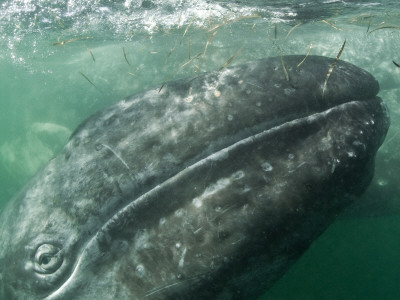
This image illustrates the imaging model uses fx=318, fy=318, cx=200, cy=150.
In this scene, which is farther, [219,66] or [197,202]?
[219,66]

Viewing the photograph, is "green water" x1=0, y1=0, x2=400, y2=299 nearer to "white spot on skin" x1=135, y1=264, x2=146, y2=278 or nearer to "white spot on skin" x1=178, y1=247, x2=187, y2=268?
"white spot on skin" x1=178, y1=247, x2=187, y2=268

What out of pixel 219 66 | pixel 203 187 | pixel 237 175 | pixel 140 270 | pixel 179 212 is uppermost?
pixel 237 175

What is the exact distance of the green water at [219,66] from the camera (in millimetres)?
7434

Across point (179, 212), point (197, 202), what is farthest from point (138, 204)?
point (197, 202)

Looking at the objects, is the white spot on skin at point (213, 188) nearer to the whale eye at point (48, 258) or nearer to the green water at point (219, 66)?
the whale eye at point (48, 258)

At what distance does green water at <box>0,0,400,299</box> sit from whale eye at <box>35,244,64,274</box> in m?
3.63

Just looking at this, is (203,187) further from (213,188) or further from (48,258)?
(48,258)

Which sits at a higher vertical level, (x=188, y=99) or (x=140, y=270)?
(x=188, y=99)

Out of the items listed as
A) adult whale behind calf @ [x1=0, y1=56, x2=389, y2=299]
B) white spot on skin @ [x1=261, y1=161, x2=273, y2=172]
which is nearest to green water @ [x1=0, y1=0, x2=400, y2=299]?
adult whale behind calf @ [x1=0, y1=56, x2=389, y2=299]

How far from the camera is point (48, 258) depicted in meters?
4.05

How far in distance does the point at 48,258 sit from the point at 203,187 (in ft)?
7.37

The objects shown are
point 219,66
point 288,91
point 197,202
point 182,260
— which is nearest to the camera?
point 182,260

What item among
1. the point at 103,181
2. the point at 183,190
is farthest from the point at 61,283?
the point at 183,190

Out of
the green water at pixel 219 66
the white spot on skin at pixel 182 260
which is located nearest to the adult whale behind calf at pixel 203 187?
the white spot on skin at pixel 182 260
